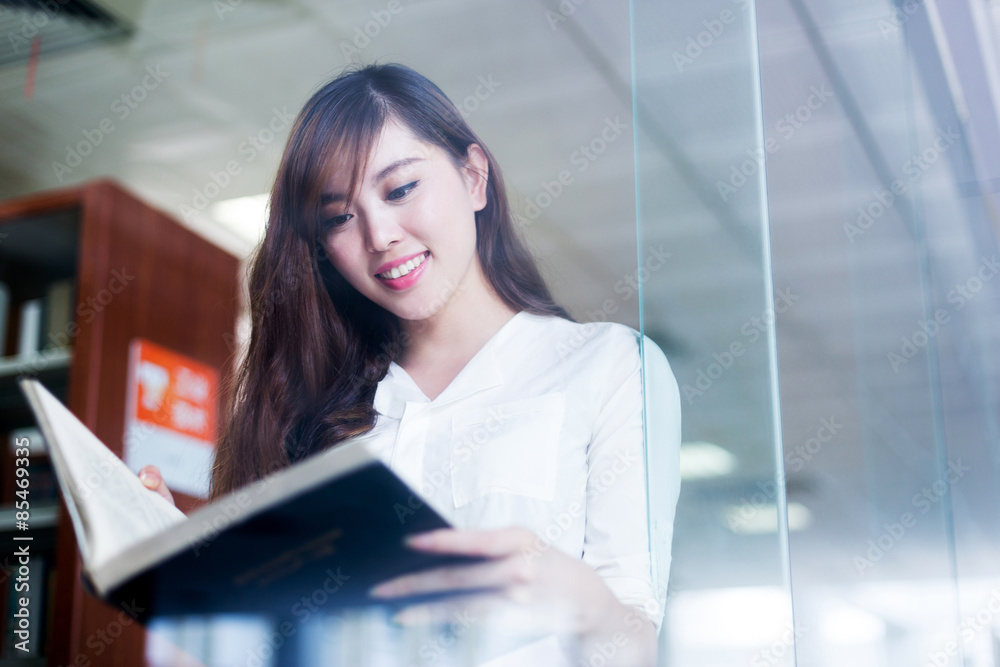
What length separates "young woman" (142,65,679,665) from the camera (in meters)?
1.10

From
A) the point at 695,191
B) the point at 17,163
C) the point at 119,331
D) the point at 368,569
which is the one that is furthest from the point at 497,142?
the point at 17,163

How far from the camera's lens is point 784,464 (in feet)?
3.57

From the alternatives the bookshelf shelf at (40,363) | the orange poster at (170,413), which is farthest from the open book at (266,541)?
the bookshelf shelf at (40,363)

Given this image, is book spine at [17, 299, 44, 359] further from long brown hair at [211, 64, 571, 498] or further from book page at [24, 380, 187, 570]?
book page at [24, 380, 187, 570]

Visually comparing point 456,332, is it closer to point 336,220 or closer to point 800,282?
point 336,220

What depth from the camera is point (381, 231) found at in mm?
1246

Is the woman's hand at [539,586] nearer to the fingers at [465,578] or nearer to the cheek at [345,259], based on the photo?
the fingers at [465,578]

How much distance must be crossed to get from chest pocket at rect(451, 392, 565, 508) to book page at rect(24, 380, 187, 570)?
37 cm

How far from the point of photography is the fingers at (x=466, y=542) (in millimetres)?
696

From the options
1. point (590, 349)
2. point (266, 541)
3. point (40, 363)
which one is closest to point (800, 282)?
point (590, 349)

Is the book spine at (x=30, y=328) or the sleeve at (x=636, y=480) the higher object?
the book spine at (x=30, y=328)

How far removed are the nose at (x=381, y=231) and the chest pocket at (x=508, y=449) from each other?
27 centimetres

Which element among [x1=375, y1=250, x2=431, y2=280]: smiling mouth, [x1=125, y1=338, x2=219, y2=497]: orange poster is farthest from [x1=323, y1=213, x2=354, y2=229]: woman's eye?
[x1=125, y1=338, x2=219, y2=497]: orange poster

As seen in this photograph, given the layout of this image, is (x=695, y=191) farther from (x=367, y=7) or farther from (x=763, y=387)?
(x=367, y=7)
